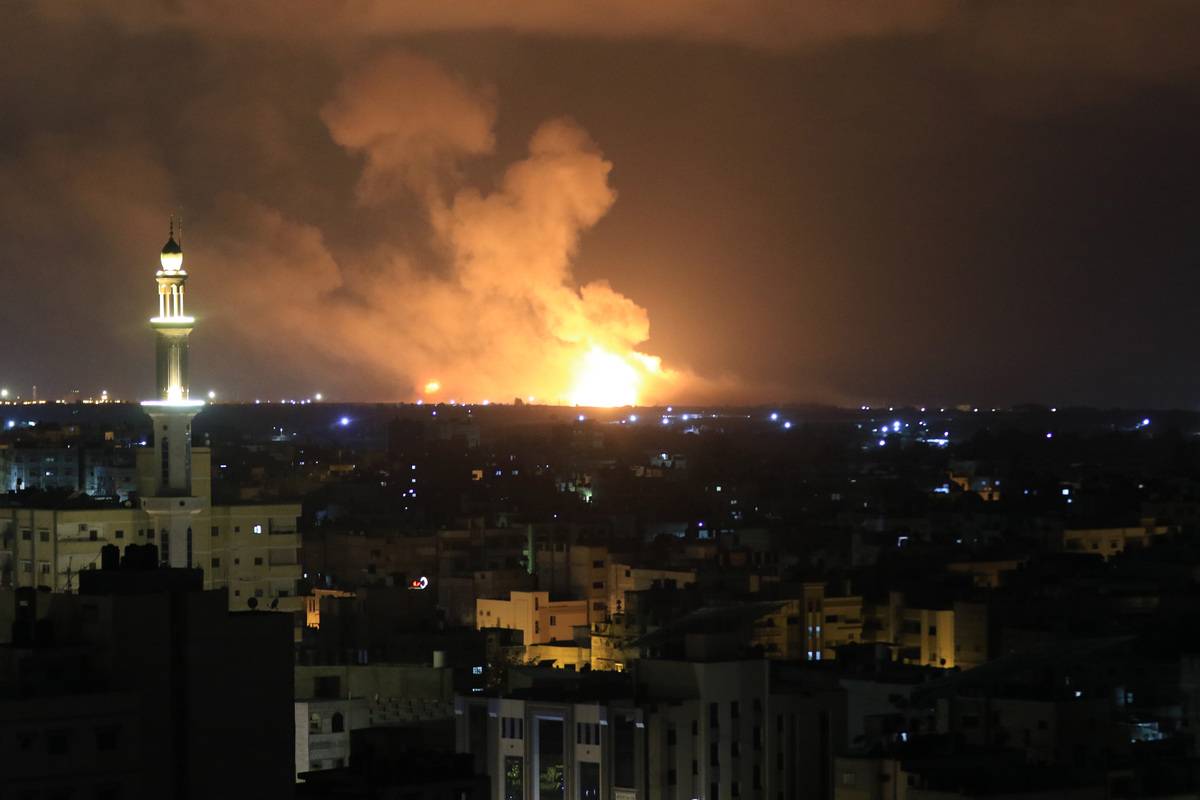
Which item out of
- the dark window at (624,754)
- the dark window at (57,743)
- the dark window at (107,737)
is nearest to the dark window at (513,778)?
the dark window at (624,754)

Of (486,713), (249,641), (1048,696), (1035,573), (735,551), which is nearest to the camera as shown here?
(249,641)

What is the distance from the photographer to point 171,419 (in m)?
41.5

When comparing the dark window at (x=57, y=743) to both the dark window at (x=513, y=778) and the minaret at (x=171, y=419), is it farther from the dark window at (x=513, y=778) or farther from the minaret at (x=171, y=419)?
the minaret at (x=171, y=419)

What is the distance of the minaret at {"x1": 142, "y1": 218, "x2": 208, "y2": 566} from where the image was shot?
41.2 m

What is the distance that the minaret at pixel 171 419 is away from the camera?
41219 mm

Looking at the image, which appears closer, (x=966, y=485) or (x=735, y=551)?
(x=735, y=551)

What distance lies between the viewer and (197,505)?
42281mm

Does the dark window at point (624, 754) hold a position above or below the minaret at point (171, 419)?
below

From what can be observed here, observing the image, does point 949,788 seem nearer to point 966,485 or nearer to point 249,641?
point 249,641

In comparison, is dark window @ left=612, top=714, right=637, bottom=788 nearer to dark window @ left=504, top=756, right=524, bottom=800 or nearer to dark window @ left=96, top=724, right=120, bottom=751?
dark window @ left=504, top=756, right=524, bottom=800

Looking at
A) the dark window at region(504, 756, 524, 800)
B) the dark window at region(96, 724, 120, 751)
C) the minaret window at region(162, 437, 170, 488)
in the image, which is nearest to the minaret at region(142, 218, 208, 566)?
the minaret window at region(162, 437, 170, 488)

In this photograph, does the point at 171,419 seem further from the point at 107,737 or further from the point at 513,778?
the point at 107,737

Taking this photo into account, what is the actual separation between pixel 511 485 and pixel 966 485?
1470 cm

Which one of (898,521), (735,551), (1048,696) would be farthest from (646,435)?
(1048,696)
